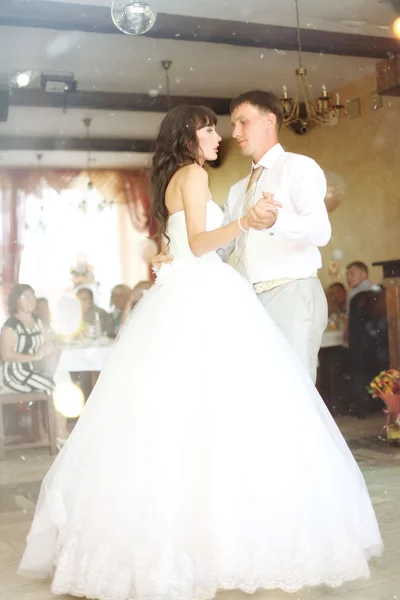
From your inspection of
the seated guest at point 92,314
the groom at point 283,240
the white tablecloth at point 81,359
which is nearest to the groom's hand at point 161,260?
the groom at point 283,240

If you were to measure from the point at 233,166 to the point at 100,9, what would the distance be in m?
1.04

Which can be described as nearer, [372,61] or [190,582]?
[190,582]

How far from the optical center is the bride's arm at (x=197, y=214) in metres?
1.87

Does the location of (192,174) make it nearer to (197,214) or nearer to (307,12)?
(197,214)

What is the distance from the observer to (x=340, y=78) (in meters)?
4.82

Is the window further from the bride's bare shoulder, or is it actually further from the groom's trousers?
the bride's bare shoulder

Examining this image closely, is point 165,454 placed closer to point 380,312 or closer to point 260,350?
point 260,350

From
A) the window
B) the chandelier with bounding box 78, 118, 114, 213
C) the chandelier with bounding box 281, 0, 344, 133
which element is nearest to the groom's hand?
the chandelier with bounding box 281, 0, 344, 133

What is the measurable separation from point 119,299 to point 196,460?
13.8 feet

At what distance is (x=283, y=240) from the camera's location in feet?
7.13

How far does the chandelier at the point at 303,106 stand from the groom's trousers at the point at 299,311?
7.02ft

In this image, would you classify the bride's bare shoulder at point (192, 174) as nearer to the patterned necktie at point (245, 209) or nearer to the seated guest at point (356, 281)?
the patterned necktie at point (245, 209)

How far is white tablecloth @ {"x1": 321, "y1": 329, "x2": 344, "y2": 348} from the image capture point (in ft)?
16.4

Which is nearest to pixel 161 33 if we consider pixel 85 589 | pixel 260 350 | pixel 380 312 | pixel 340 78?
pixel 340 78
